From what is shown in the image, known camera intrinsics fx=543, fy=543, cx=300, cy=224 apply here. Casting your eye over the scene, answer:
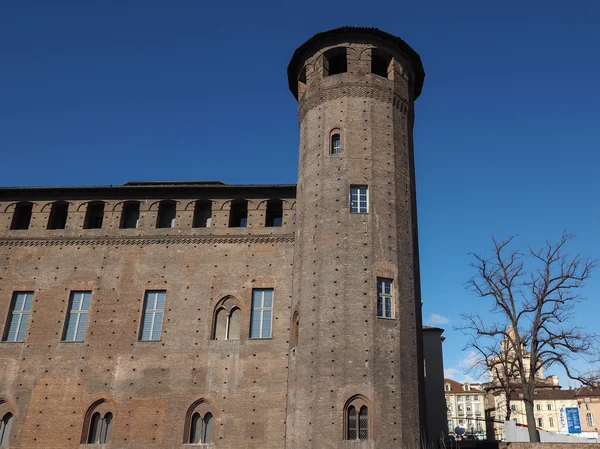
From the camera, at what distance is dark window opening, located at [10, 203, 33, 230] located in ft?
70.5

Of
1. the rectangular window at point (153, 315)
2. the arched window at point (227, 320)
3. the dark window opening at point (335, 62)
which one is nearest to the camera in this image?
the arched window at point (227, 320)

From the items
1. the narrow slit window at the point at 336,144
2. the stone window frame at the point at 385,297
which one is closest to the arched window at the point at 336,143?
the narrow slit window at the point at 336,144

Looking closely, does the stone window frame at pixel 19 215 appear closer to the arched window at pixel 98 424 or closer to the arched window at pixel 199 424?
the arched window at pixel 98 424

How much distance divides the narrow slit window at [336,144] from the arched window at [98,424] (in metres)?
11.4

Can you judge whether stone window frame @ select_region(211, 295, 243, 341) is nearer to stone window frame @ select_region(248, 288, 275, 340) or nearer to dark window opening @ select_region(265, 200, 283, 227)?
stone window frame @ select_region(248, 288, 275, 340)

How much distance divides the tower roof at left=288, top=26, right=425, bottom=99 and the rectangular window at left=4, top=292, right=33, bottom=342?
12882mm

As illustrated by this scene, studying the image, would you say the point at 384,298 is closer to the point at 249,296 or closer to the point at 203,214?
the point at 249,296

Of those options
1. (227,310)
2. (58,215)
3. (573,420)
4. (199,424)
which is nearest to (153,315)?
(227,310)

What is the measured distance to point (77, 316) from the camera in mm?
19375

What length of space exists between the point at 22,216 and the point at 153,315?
760 centimetres

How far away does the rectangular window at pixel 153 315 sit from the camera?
61.8 ft

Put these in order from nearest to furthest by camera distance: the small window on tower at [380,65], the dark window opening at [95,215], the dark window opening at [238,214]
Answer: the small window on tower at [380,65]
the dark window opening at [238,214]
the dark window opening at [95,215]

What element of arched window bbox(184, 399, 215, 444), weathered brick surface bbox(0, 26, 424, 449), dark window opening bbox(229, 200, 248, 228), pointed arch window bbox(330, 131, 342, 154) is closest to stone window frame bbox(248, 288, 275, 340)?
weathered brick surface bbox(0, 26, 424, 449)

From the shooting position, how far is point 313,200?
18000mm
